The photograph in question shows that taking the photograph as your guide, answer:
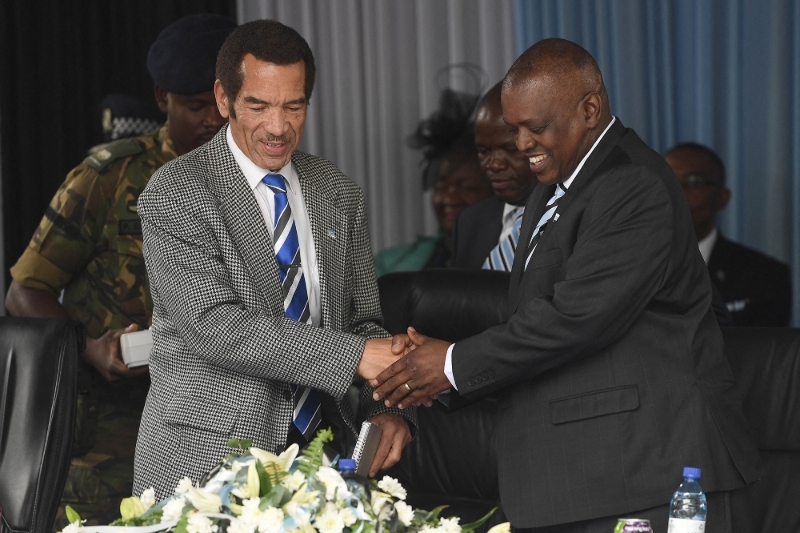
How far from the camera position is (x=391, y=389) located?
269 centimetres

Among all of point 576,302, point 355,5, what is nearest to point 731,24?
point 355,5

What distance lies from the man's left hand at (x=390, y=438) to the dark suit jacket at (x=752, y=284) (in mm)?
2305

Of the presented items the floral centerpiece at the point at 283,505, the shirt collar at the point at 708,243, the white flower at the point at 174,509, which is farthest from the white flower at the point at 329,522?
the shirt collar at the point at 708,243

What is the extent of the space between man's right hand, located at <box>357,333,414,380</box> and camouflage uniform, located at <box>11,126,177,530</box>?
115 centimetres

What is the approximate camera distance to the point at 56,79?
5.84 m

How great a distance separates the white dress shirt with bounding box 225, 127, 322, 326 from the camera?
103 inches

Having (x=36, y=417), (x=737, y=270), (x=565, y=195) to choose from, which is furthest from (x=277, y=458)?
(x=737, y=270)

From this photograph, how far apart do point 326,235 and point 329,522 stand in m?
1.20

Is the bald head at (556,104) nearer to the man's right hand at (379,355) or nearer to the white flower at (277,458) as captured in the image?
the man's right hand at (379,355)

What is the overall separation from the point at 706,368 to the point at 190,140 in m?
1.90

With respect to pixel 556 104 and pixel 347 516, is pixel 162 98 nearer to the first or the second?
pixel 556 104

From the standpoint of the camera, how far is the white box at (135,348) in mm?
3070

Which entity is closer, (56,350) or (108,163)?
(56,350)

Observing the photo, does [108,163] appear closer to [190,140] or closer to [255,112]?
[190,140]
